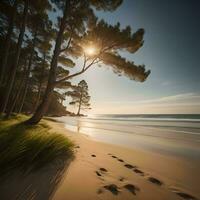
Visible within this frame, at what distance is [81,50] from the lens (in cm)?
918

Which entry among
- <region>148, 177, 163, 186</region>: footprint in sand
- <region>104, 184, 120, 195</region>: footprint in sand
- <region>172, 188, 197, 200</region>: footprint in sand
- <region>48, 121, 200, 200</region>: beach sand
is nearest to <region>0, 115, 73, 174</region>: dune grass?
<region>48, 121, 200, 200</region>: beach sand

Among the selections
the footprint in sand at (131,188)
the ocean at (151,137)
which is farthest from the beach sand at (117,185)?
the ocean at (151,137)

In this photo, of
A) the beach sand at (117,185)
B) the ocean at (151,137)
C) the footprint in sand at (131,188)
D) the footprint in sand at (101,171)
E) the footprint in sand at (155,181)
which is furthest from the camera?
the ocean at (151,137)

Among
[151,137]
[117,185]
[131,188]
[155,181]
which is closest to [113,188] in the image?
[117,185]

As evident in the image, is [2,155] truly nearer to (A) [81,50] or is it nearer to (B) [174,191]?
(B) [174,191]

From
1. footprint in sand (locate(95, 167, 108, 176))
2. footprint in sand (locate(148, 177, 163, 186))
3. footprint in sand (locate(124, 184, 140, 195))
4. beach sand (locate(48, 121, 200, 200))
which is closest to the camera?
beach sand (locate(48, 121, 200, 200))

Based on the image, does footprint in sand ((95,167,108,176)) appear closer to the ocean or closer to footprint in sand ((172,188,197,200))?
footprint in sand ((172,188,197,200))

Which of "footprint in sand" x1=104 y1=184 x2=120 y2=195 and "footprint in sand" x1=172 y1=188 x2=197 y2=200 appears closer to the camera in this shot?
"footprint in sand" x1=104 y1=184 x2=120 y2=195

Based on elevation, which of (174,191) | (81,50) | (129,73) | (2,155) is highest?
(81,50)

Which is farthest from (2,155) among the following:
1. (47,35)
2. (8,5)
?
(47,35)

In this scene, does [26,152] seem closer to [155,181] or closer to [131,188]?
[131,188]

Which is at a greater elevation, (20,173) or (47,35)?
(47,35)

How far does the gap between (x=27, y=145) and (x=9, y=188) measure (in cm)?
74

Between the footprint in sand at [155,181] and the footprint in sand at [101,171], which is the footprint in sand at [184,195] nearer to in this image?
the footprint in sand at [155,181]
